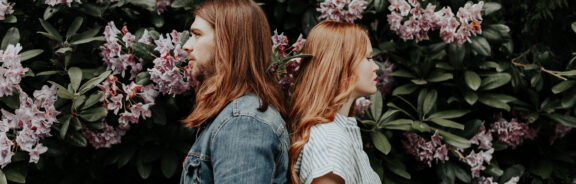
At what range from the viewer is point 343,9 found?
194 centimetres

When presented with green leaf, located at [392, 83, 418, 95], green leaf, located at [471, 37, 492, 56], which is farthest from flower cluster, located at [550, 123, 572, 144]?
green leaf, located at [392, 83, 418, 95]

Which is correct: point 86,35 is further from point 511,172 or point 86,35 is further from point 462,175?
point 511,172

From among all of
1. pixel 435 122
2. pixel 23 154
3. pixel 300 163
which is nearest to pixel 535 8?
pixel 435 122

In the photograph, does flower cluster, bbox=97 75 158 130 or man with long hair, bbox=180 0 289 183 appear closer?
man with long hair, bbox=180 0 289 183

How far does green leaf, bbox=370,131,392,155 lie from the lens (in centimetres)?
185

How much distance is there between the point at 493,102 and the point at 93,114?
1.80 metres

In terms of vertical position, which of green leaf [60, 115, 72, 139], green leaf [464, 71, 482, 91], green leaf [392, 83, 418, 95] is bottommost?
green leaf [392, 83, 418, 95]

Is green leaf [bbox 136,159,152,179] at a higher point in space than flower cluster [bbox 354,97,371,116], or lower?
lower

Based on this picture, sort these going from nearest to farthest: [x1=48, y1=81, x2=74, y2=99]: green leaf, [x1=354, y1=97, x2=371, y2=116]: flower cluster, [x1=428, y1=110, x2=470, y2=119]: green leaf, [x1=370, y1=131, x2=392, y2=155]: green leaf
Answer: [x1=48, y1=81, x2=74, y2=99]: green leaf, [x1=370, y1=131, x2=392, y2=155]: green leaf, [x1=354, y1=97, x2=371, y2=116]: flower cluster, [x1=428, y1=110, x2=470, y2=119]: green leaf

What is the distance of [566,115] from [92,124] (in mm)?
2261

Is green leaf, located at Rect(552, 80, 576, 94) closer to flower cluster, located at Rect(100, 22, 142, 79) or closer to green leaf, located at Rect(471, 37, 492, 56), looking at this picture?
green leaf, located at Rect(471, 37, 492, 56)

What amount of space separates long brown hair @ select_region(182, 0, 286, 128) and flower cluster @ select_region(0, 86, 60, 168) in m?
0.70

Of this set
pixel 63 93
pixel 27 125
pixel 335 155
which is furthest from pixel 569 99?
pixel 27 125

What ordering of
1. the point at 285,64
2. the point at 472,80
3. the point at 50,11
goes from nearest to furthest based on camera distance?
1. the point at 285,64
2. the point at 50,11
3. the point at 472,80
